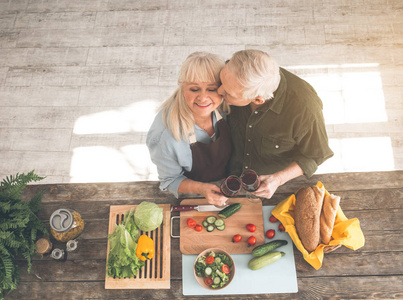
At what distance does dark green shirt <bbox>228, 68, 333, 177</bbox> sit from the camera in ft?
5.91

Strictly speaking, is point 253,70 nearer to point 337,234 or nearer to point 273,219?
point 273,219

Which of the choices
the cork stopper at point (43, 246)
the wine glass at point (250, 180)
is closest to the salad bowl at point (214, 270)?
the wine glass at point (250, 180)

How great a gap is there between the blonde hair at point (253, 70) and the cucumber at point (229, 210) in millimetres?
786

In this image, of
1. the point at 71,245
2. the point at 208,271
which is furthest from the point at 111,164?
the point at 208,271

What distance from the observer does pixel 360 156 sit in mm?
3215

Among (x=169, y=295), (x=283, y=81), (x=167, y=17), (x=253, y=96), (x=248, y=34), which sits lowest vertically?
(x=169, y=295)

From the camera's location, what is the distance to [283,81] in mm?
1800

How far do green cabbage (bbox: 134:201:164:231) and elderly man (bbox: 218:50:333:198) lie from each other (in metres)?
0.65

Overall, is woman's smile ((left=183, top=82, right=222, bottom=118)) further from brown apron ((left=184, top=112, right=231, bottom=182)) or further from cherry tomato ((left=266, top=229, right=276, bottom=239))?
cherry tomato ((left=266, top=229, right=276, bottom=239))

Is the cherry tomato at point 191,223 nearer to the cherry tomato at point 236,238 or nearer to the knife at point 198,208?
the knife at point 198,208

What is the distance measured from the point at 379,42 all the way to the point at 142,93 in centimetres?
293

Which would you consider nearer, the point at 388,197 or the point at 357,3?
the point at 388,197

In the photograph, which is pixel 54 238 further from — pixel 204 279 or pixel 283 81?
pixel 283 81

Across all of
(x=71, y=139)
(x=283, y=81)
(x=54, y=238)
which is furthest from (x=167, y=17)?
(x=54, y=238)
